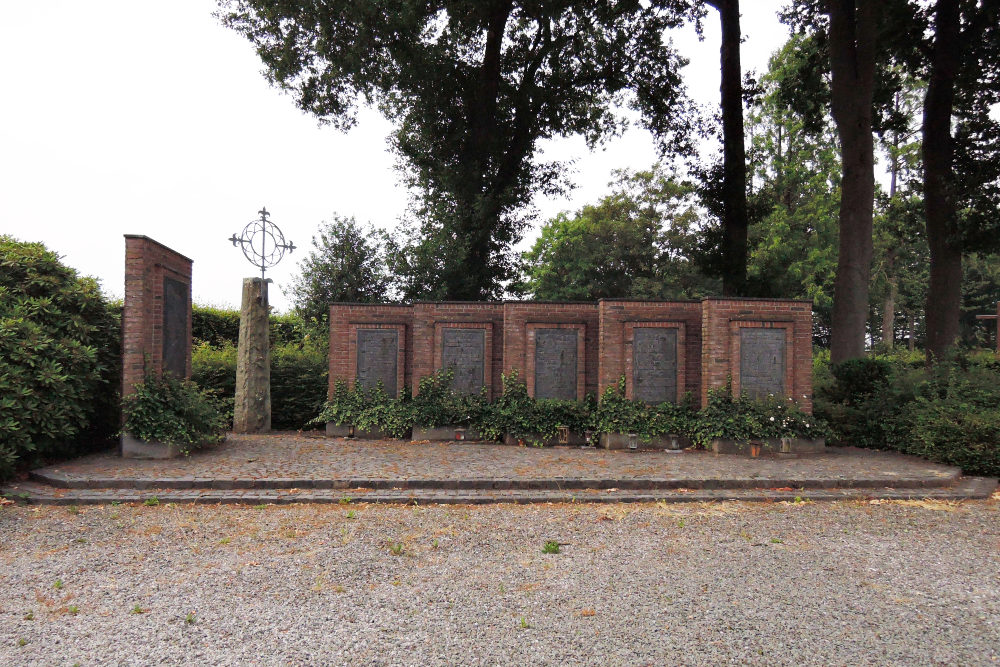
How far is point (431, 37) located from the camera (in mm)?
18453

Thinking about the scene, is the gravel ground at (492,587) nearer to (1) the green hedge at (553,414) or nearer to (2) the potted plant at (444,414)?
(1) the green hedge at (553,414)

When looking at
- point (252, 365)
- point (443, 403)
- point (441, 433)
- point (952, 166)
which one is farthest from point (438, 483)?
point (952, 166)

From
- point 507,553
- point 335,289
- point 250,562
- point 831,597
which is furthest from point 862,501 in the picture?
point 335,289

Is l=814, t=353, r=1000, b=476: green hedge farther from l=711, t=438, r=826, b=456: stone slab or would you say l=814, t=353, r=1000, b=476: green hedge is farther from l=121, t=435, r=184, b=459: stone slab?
l=121, t=435, r=184, b=459: stone slab

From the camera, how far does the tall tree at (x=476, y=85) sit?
1714 centimetres

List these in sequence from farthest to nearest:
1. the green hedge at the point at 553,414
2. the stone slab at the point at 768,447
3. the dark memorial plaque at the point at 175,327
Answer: the green hedge at the point at 553,414 < the stone slab at the point at 768,447 < the dark memorial plaque at the point at 175,327

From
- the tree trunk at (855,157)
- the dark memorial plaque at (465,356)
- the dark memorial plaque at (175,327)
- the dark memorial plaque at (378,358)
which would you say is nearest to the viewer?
the dark memorial plaque at (175,327)

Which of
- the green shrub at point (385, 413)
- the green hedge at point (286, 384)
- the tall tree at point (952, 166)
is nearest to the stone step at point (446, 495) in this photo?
the green shrub at point (385, 413)

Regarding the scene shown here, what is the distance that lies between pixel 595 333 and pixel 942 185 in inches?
409

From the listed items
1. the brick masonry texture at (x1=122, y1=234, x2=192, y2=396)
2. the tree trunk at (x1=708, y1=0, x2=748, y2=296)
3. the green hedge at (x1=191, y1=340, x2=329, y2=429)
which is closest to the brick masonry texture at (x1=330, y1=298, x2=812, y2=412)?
the green hedge at (x1=191, y1=340, x2=329, y2=429)

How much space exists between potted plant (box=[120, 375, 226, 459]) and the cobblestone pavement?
0.99ft

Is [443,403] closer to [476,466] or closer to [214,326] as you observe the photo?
[476,466]

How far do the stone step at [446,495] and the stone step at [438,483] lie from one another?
0.07 meters

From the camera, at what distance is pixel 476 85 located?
1892cm
